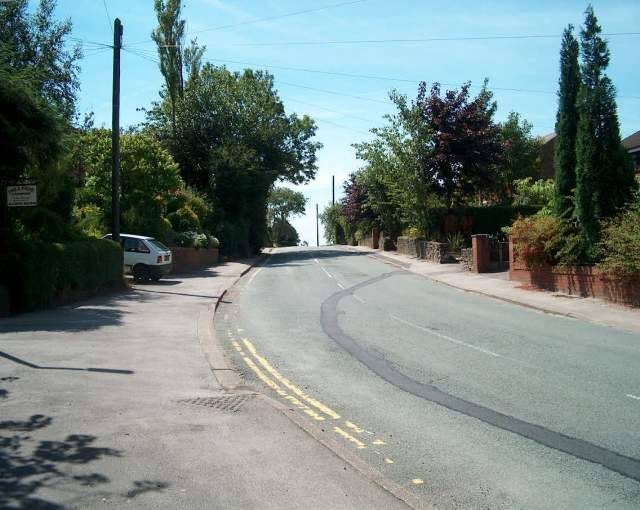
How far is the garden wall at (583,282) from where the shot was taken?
1642cm

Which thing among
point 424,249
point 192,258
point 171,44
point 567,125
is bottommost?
point 192,258

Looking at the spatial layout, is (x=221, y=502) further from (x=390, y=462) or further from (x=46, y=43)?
(x=46, y=43)

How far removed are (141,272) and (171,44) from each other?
25.1 meters

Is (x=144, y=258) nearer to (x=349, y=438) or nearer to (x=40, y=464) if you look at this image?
(x=349, y=438)

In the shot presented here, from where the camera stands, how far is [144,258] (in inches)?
915

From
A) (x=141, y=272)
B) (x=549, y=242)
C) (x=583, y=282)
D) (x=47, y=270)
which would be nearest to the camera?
(x=47, y=270)

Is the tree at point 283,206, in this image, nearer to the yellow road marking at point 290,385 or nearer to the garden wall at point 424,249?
the garden wall at point 424,249

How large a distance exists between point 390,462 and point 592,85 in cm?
1658

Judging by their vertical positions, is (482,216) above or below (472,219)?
above

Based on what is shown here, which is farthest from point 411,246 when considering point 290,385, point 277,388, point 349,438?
point 349,438

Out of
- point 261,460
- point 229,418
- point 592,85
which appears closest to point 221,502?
point 261,460

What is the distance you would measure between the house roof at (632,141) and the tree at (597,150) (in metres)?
14.7

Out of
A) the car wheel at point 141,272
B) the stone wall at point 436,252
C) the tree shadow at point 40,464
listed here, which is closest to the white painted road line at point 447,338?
the tree shadow at point 40,464

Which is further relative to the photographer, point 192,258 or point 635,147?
point 635,147
